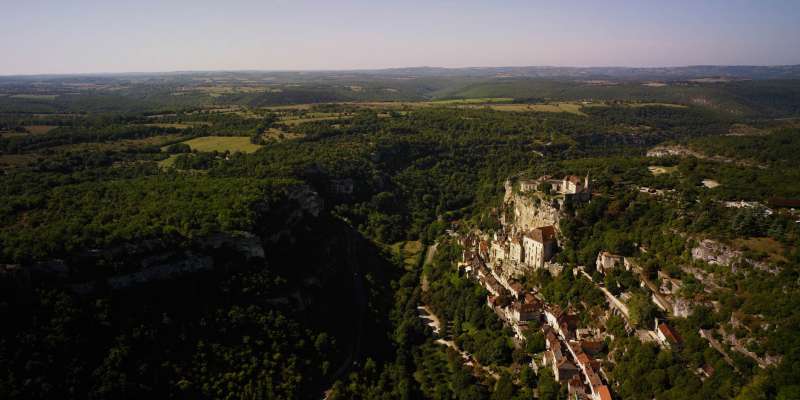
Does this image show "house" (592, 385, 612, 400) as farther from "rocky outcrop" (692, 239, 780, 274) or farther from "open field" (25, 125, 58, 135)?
"open field" (25, 125, 58, 135)

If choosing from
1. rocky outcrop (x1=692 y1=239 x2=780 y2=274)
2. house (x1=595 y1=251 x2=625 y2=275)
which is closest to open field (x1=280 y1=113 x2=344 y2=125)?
house (x1=595 y1=251 x2=625 y2=275)

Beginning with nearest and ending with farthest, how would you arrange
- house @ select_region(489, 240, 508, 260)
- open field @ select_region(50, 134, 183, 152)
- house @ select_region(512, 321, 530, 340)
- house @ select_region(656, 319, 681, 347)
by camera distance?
house @ select_region(656, 319, 681, 347) < house @ select_region(512, 321, 530, 340) < house @ select_region(489, 240, 508, 260) < open field @ select_region(50, 134, 183, 152)

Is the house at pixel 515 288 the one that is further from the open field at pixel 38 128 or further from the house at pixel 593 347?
the open field at pixel 38 128

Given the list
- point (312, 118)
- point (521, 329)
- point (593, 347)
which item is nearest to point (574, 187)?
point (521, 329)

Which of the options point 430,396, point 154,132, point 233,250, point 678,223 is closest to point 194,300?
point 233,250

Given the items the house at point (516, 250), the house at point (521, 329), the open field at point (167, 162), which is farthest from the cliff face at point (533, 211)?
the open field at point (167, 162)

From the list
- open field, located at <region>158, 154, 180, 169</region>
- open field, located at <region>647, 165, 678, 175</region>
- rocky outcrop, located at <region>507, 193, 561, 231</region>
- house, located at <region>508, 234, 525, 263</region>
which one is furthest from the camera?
open field, located at <region>158, 154, 180, 169</region>

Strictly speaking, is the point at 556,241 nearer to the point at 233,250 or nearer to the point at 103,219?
the point at 233,250
